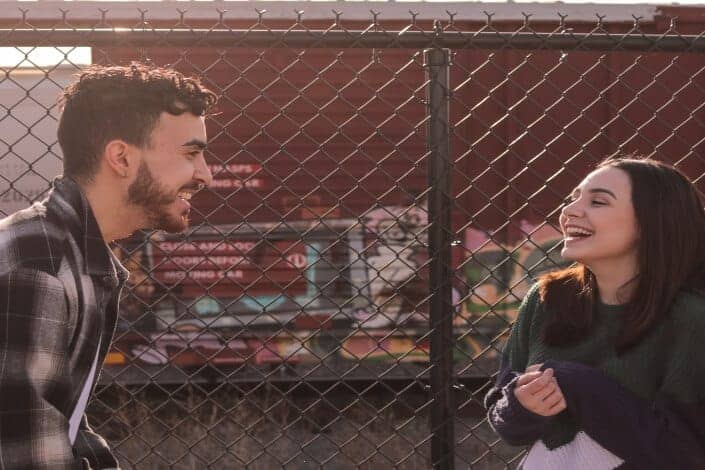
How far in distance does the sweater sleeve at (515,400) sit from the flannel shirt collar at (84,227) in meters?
0.94

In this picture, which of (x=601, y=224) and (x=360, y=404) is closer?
A: (x=601, y=224)

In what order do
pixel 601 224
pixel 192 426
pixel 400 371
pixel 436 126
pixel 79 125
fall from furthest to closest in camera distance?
pixel 400 371, pixel 192 426, pixel 436 126, pixel 601 224, pixel 79 125

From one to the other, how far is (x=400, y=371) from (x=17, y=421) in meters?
5.43

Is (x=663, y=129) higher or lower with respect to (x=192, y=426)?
higher

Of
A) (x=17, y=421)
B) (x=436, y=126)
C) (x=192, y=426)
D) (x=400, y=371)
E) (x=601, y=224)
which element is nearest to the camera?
(x=17, y=421)

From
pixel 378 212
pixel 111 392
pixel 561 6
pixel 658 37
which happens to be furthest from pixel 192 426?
pixel 658 37

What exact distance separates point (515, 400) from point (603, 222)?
463mm

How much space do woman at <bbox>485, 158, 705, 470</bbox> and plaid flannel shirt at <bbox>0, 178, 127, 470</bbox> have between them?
972 mm

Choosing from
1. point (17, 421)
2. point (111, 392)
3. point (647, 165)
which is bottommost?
point (111, 392)

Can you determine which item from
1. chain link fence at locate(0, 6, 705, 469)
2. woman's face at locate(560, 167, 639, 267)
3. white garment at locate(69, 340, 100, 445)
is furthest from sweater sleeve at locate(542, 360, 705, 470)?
chain link fence at locate(0, 6, 705, 469)

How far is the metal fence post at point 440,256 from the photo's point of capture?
→ 2613 millimetres

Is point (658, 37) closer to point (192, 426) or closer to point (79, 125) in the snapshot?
point (79, 125)

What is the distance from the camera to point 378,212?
6.81 meters

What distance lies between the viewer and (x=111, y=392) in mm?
7055
